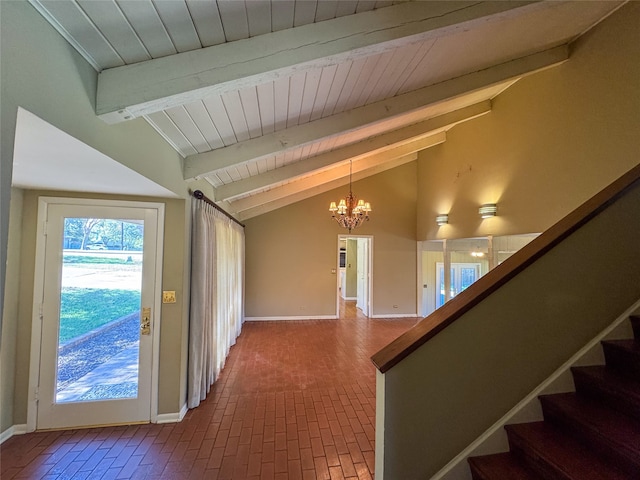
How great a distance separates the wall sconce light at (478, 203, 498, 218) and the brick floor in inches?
121

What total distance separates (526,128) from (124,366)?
18.4 feet

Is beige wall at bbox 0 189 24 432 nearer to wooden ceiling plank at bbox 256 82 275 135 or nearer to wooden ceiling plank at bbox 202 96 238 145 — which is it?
wooden ceiling plank at bbox 202 96 238 145

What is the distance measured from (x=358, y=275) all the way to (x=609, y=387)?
6.81 meters

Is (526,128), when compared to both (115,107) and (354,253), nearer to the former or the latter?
(115,107)

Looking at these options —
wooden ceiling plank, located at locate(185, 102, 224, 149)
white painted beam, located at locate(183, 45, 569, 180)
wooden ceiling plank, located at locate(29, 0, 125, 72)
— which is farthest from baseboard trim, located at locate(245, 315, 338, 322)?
wooden ceiling plank, located at locate(29, 0, 125, 72)

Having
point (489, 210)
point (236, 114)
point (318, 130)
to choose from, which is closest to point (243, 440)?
point (236, 114)

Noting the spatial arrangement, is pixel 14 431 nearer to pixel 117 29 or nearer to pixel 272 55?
pixel 117 29

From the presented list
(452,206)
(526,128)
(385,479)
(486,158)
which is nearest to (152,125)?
(385,479)

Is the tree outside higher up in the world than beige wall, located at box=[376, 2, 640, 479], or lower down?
higher up

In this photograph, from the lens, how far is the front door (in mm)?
2400

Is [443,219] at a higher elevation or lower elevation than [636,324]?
higher

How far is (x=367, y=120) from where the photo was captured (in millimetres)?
2553

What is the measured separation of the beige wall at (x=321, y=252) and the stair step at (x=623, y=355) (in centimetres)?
536

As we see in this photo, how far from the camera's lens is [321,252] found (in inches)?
268
